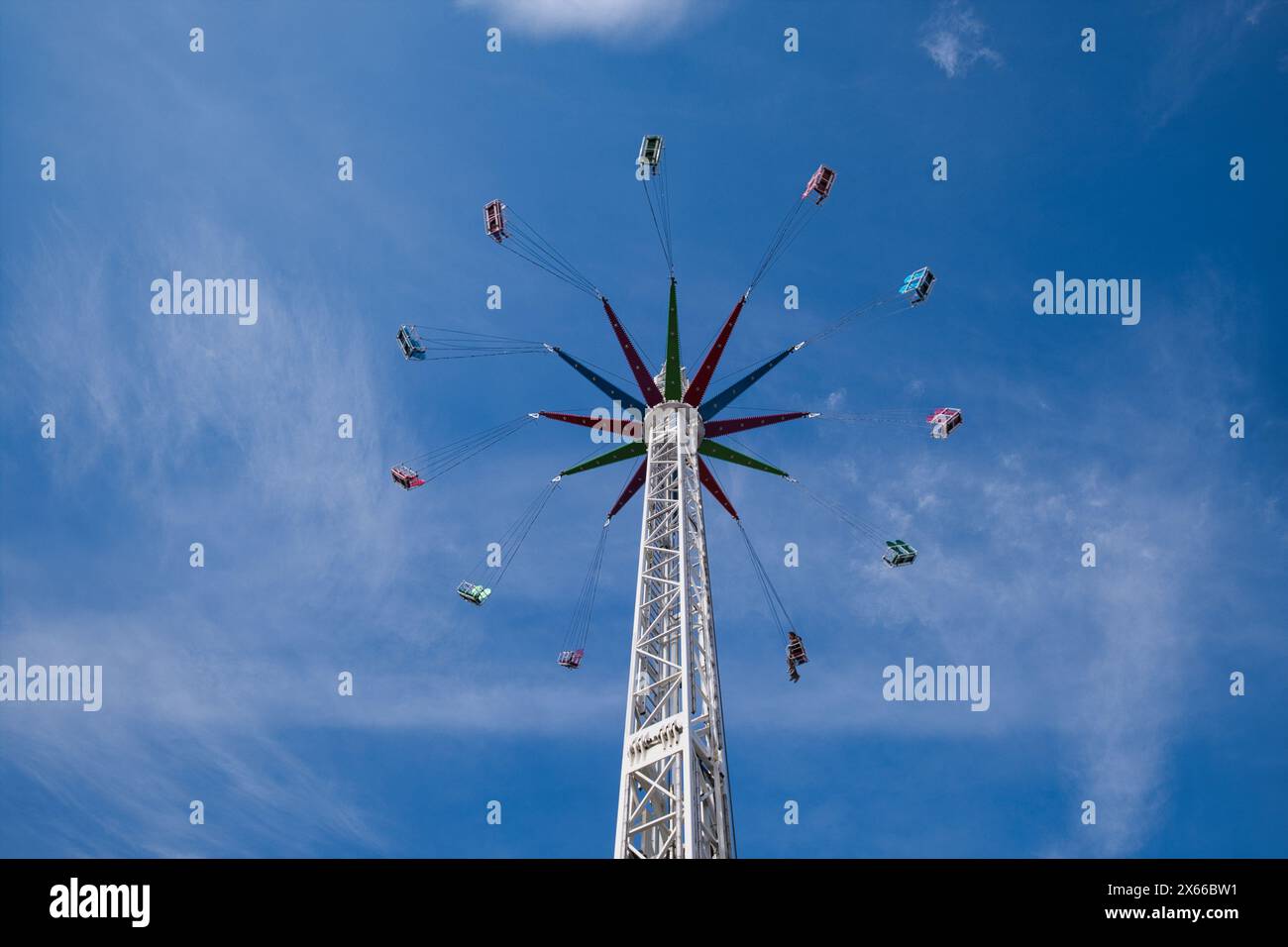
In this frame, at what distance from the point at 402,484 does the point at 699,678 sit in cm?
1818

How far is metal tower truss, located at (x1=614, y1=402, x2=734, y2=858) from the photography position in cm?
2352

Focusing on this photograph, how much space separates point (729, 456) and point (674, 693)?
1166 cm

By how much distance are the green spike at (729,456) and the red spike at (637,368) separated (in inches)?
99.5

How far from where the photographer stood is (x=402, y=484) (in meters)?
39.5

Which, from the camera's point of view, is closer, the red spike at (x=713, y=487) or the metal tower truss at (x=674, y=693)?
Result: the metal tower truss at (x=674, y=693)

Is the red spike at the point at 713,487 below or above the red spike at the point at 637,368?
below

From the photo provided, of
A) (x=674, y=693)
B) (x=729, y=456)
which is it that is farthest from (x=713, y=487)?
(x=674, y=693)

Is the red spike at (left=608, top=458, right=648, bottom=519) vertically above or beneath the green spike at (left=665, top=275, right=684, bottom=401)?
beneath

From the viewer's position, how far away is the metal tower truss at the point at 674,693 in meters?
23.5

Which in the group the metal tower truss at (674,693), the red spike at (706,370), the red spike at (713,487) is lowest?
the metal tower truss at (674,693)

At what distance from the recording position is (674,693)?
26516 millimetres

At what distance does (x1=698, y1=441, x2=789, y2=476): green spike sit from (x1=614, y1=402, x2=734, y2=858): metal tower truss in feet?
6.27
